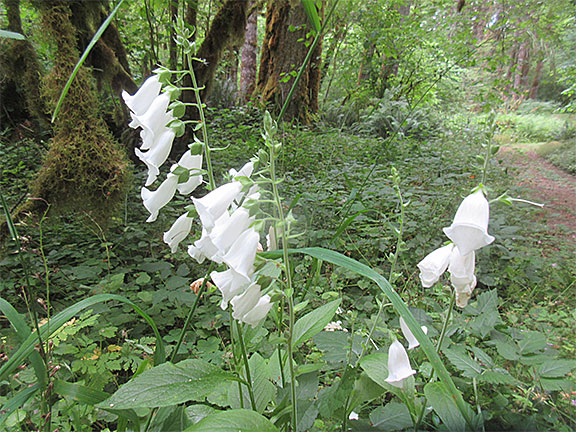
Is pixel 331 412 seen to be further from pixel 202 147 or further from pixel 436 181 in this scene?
pixel 436 181

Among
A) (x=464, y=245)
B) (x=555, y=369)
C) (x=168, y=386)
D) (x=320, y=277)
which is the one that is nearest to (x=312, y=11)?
(x=464, y=245)

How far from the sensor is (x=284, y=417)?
0.93 metres

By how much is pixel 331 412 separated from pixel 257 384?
31 cm

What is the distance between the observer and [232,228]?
2.43 ft

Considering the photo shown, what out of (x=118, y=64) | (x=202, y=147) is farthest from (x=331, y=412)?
(x=118, y=64)

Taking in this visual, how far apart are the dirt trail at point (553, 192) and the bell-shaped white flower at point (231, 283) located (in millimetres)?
3956

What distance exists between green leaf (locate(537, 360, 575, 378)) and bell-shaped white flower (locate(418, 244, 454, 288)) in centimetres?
61

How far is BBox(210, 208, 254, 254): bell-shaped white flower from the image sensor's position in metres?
0.73

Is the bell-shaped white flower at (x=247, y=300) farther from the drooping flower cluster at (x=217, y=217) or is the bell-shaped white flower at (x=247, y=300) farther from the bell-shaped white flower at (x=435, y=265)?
the bell-shaped white flower at (x=435, y=265)

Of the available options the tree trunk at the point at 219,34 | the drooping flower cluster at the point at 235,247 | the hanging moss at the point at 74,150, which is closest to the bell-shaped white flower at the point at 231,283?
the drooping flower cluster at the point at 235,247

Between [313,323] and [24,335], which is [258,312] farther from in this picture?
[24,335]

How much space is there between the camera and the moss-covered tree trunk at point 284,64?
20.1 ft

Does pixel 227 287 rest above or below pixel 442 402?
above

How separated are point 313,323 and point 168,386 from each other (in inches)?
16.9
